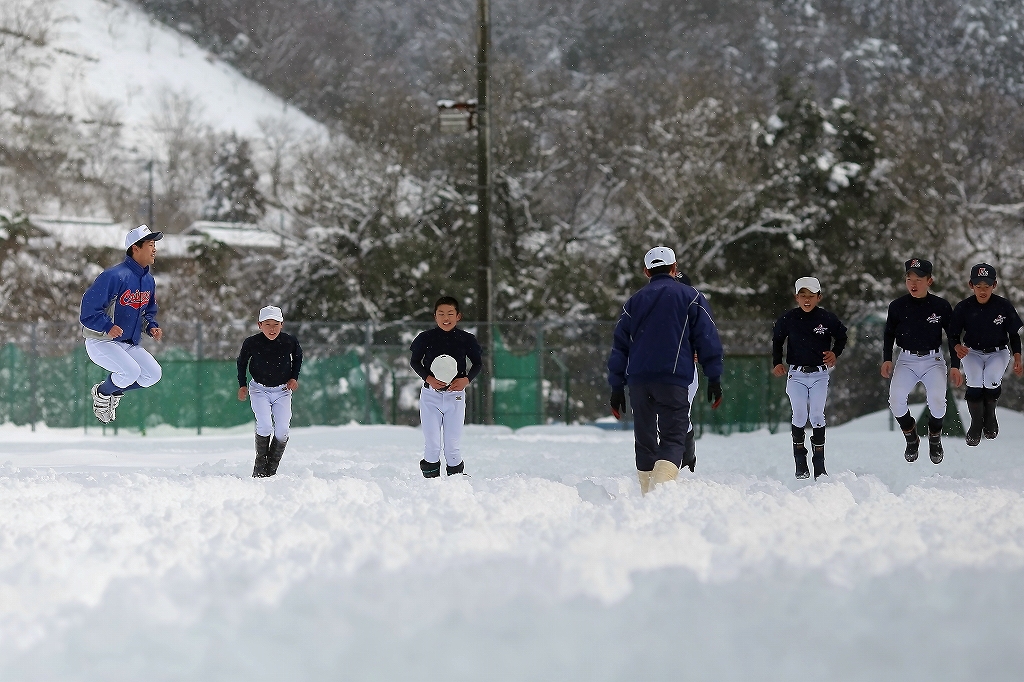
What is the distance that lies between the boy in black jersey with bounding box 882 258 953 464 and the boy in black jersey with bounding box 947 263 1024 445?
0.22m

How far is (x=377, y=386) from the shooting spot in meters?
21.4

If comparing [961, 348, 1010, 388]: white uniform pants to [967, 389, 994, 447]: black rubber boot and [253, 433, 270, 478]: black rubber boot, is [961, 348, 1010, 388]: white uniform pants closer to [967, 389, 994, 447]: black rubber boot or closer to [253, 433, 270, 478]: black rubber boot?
[967, 389, 994, 447]: black rubber boot

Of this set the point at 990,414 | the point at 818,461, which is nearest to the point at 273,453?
the point at 818,461

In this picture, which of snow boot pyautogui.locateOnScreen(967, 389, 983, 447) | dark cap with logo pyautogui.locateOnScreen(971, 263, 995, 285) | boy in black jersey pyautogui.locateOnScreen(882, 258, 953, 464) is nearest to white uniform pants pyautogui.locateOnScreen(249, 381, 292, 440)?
boy in black jersey pyautogui.locateOnScreen(882, 258, 953, 464)

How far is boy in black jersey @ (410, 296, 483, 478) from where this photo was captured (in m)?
9.30

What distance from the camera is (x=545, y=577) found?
4.89 metres

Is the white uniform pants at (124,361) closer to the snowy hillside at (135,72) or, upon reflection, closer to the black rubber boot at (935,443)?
the black rubber boot at (935,443)

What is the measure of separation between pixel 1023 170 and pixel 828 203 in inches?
448

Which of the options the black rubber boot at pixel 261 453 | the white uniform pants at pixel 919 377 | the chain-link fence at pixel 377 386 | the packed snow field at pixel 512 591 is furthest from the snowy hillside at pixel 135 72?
the packed snow field at pixel 512 591

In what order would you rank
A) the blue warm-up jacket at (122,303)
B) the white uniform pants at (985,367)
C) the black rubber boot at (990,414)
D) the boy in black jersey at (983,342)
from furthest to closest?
the black rubber boot at (990,414) < the white uniform pants at (985,367) < the boy in black jersey at (983,342) < the blue warm-up jacket at (122,303)

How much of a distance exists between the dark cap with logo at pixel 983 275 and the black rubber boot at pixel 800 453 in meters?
2.03

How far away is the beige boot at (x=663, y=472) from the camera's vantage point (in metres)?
7.59

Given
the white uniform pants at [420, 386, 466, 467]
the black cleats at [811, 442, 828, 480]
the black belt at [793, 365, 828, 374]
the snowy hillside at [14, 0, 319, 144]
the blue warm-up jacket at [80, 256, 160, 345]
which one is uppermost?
the snowy hillside at [14, 0, 319, 144]

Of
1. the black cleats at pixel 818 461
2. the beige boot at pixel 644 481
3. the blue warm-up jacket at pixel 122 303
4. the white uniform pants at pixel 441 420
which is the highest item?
the blue warm-up jacket at pixel 122 303
